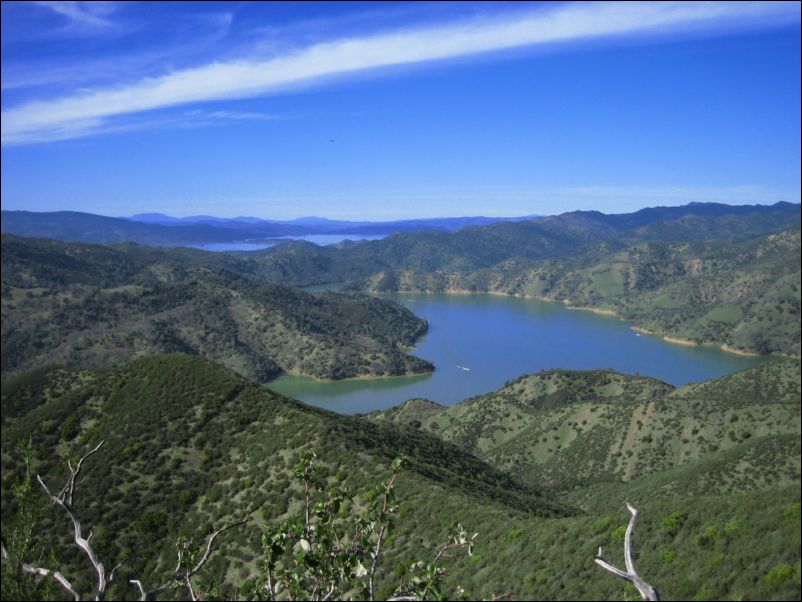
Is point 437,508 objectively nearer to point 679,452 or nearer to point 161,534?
point 161,534

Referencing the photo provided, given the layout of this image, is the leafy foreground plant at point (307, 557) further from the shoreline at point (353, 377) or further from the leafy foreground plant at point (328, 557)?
the shoreline at point (353, 377)

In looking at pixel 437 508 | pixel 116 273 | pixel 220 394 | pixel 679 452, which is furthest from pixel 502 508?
pixel 116 273

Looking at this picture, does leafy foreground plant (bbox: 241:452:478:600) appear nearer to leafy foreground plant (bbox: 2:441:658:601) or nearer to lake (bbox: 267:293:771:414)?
leafy foreground plant (bbox: 2:441:658:601)

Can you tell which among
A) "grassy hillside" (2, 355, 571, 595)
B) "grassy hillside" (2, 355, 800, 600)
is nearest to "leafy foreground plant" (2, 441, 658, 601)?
"grassy hillside" (2, 355, 800, 600)

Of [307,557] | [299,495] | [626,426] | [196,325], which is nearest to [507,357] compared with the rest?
[196,325]

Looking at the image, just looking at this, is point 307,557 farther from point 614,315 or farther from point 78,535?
Result: point 614,315

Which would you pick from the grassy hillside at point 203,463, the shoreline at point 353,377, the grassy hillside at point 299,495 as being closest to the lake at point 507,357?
the shoreline at point 353,377
